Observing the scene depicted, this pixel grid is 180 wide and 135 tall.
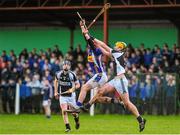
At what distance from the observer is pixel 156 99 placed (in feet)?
97.4

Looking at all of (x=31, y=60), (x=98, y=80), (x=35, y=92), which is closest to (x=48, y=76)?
(x=35, y=92)

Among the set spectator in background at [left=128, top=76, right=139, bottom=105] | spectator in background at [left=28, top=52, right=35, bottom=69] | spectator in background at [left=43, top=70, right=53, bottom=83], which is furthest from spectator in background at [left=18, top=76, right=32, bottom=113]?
spectator in background at [left=128, top=76, right=139, bottom=105]

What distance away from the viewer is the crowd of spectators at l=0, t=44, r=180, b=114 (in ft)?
96.9

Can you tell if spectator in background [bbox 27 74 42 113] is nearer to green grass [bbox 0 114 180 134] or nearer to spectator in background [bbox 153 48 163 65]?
green grass [bbox 0 114 180 134]

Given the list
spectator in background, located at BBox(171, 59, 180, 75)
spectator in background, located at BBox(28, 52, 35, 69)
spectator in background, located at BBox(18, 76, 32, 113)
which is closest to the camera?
spectator in background, located at BBox(171, 59, 180, 75)

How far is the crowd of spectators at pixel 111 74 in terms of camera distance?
96.9 ft

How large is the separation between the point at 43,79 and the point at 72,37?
8.22m

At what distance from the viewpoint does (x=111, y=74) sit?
29234 mm

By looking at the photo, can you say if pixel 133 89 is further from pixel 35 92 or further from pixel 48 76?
pixel 35 92

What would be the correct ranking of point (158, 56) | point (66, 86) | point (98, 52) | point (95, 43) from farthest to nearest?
point (158, 56), point (66, 86), point (98, 52), point (95, 43)

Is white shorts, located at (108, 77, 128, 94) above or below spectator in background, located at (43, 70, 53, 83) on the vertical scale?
below

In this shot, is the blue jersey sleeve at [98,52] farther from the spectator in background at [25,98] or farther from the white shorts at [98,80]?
the spectator in background at [25,98]

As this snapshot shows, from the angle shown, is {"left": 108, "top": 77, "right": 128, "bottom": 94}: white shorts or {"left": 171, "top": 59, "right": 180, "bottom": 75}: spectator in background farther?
{"left": 171, "top": 59, "right": 180, "bottom": 75}: spectator in background

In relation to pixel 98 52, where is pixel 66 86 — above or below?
below
